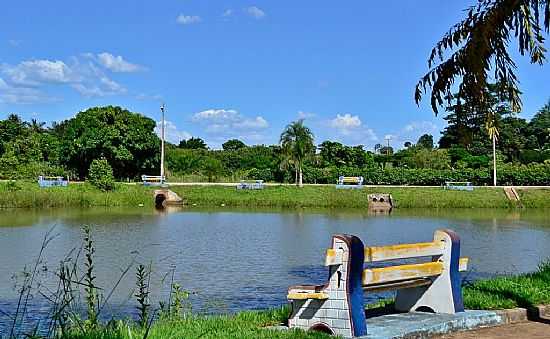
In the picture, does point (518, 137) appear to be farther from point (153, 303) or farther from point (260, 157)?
point (153, 303)

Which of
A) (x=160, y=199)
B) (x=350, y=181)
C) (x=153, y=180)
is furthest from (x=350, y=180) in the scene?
(x=153, y=180)

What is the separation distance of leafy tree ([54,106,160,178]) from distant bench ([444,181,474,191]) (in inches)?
919

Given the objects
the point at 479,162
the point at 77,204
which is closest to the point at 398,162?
the point at 479,162

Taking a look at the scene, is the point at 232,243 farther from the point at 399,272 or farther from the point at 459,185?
the point at 459,185

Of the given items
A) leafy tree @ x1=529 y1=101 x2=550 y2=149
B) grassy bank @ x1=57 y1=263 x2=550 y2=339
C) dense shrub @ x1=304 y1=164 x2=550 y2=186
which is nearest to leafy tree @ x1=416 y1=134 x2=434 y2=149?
leafy tree @ x1=529 y1=101 x2=550 y2=149

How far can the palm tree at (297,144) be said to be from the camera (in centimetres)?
5003

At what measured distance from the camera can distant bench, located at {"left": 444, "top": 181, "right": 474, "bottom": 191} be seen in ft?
163

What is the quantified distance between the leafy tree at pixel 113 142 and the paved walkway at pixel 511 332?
47.4 m

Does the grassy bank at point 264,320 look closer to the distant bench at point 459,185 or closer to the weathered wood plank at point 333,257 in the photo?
the weathered wood plank at point 333,257

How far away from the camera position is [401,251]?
22.5ft

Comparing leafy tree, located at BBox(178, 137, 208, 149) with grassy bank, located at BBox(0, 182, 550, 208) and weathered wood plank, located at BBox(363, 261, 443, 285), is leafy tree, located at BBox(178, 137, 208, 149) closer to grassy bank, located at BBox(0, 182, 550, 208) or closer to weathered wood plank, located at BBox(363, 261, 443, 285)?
grassy bank, located at BBox(0, 182, 550, 208)

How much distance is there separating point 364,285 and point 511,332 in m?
1.67

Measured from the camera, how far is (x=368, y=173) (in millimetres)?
56125

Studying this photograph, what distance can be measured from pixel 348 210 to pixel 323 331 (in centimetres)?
3751
